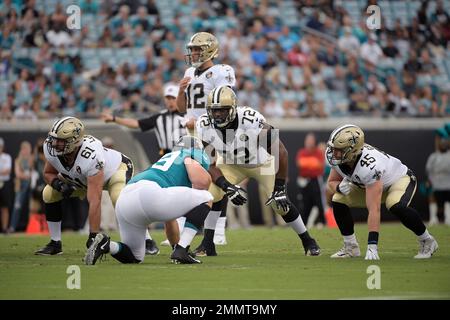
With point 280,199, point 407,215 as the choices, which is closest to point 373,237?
point 407,215

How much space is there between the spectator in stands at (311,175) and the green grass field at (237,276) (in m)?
5.80

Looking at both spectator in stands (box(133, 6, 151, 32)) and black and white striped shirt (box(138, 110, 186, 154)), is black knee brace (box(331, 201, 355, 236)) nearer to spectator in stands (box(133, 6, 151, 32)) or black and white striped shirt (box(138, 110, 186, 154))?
black and white striped shirt (box(138, 110, 186, 154))

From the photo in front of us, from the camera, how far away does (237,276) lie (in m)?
8.27

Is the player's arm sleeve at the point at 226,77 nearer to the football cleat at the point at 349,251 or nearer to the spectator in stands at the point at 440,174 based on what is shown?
the football cleat at the point at 349,251

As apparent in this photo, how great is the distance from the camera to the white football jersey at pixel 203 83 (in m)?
11.4

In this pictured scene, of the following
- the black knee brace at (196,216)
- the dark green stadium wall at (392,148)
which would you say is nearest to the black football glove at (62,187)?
the black knee brace at (196,216)

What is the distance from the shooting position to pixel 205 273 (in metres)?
8.45

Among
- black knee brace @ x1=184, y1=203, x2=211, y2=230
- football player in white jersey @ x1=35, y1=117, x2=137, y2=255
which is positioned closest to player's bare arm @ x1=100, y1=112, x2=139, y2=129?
football player in white jersey @ x1=35, y1=117, x2=137, y2=255

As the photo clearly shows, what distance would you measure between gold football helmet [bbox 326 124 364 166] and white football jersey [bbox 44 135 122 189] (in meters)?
2.37

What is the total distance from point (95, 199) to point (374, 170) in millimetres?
2802

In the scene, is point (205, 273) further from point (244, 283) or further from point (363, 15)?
point (363, 15)

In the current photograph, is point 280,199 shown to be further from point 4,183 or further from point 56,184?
point 4,183
